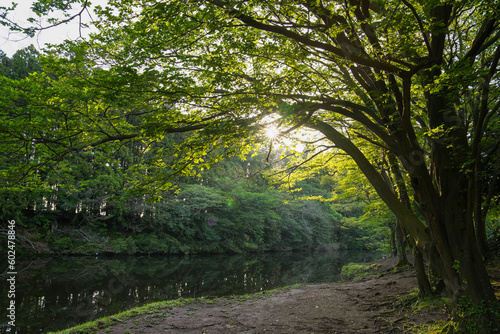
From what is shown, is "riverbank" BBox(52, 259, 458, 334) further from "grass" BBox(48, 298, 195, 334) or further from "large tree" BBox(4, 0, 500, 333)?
"large tree" BBox(4, 0, 500, 333)

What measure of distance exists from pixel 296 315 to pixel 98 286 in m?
8.71

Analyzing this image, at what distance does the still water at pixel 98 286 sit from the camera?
800cm

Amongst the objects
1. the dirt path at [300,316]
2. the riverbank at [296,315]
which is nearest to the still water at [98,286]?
the riverbank at [296,315]

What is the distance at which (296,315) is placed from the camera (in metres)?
7.25

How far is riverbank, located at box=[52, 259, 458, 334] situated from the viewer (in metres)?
5.77

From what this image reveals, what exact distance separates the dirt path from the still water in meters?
2.58

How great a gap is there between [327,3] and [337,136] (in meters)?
2.23

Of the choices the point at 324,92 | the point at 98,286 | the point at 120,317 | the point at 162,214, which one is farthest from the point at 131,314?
the point at 162,214

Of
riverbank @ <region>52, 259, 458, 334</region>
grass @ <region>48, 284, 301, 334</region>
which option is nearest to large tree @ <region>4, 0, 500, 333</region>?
riverbank @ <region>52, 259, 458, 334</region>

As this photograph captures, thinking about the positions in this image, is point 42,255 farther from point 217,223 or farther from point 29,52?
point 29,52

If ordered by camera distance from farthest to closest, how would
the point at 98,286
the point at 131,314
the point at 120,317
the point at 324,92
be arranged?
the point at 98,286 < the point at 131,314 < the point at 120,317 < the point at 324,92

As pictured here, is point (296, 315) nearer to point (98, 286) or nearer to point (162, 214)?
point (98, 286)

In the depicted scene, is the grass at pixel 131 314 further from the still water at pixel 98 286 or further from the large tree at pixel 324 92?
the large tree at pixel 324 92

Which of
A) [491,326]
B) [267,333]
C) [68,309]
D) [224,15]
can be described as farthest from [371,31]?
[68,309]
